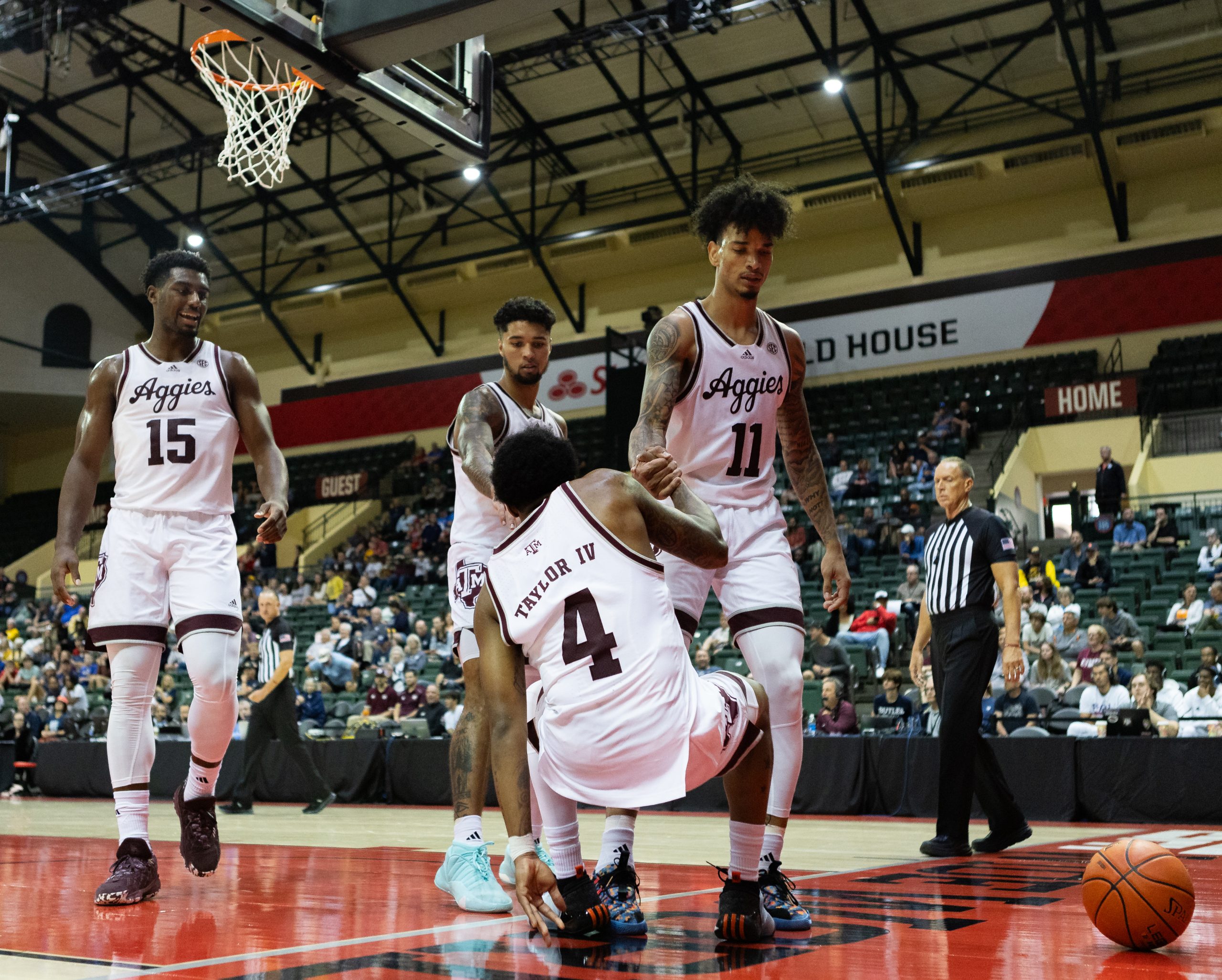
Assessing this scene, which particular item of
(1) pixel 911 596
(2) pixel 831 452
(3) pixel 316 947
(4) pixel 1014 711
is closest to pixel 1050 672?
(4) pixel 1014 711

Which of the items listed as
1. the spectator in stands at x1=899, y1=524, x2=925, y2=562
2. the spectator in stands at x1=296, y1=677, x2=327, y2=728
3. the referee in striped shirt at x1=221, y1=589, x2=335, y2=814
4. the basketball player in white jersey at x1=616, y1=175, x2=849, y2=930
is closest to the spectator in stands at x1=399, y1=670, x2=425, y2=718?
the spectator in stands at x1=296, y1=677, x2=327, y2=728

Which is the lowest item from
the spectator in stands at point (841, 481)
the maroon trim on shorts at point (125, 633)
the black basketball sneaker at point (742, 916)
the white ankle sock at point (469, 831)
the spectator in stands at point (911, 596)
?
the black basketball sneaker at point (742, 916)

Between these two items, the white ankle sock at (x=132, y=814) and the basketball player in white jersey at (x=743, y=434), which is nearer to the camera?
the basketball player in white jersey at (x=743, y=434)

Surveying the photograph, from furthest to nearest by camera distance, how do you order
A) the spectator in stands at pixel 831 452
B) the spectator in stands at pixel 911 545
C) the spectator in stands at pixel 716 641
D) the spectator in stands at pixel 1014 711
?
the spectator in stands at pixel 831 452 < the spectator in stands at pixel 911 545 < the spectator in stands at pixel 716 641 < the spectator in stands at pixel 1014 711

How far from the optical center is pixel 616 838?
134 inches

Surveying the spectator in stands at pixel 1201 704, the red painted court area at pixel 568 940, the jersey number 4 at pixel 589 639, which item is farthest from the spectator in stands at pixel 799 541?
the jersey number 4 at pixel 589 639

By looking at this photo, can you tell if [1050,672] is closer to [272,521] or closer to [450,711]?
[450,711]

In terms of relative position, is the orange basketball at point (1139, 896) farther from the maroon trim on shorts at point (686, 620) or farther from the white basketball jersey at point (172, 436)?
the white basketball jersey at point (172, 436)

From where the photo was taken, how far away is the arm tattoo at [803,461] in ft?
14.3

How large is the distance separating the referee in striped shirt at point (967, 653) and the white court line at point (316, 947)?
2.17 metres

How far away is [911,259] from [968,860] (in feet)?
59.1

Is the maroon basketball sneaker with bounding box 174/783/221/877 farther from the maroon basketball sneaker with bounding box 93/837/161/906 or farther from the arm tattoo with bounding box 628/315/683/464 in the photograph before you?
the arm tattoo with bounding box 628/315/683/464

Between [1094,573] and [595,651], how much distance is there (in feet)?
41.6

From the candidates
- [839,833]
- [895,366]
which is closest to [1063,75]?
[895,366]
